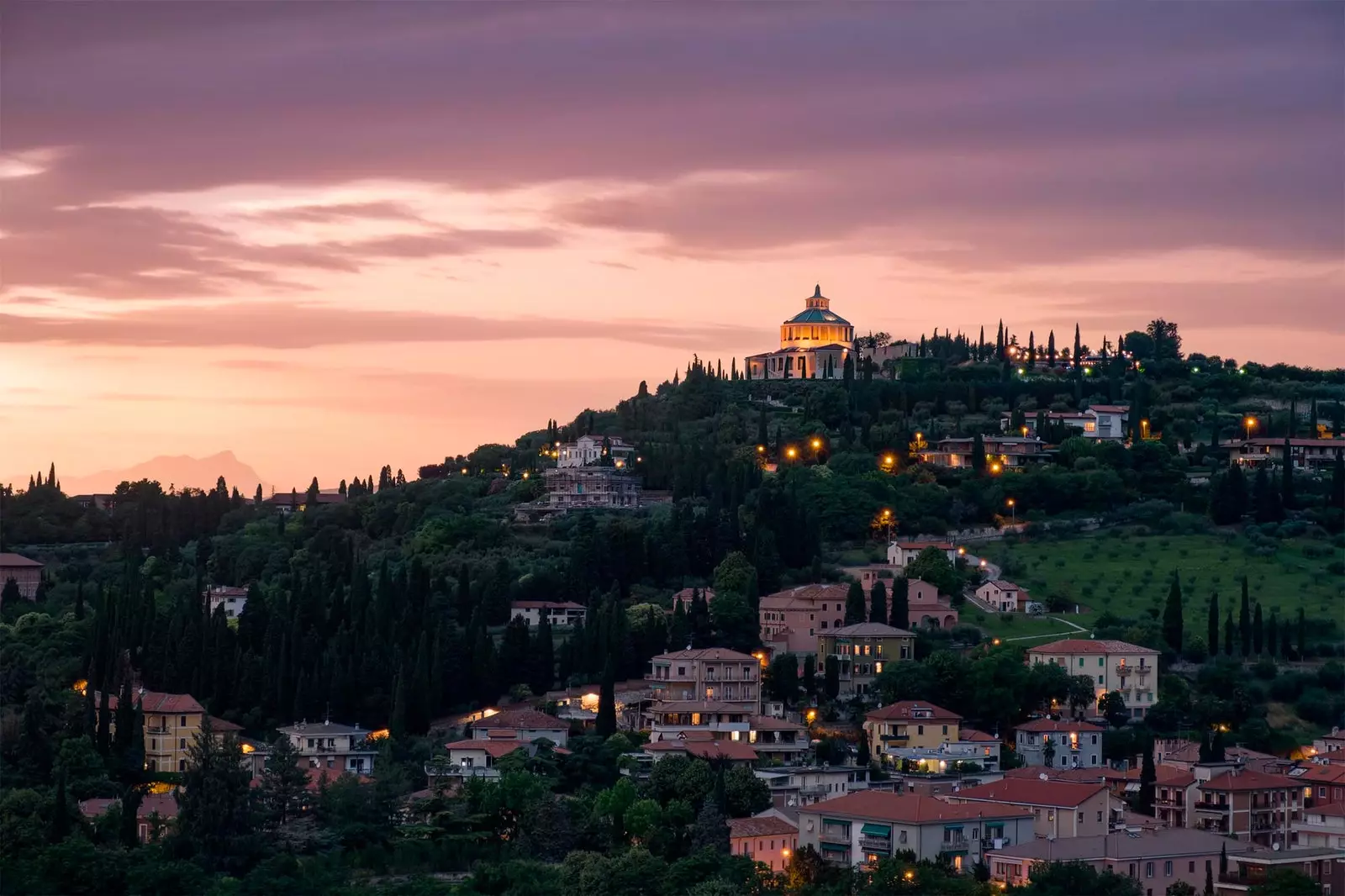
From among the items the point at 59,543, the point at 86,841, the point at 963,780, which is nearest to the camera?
the point at 86,841

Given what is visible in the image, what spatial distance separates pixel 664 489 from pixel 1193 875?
44144mm

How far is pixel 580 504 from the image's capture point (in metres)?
89.9

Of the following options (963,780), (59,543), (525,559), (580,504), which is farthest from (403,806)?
(59,543)

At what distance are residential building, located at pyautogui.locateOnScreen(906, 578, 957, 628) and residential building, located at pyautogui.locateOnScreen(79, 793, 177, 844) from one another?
2503 centimetres

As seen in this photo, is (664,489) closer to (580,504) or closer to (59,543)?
(580,504)

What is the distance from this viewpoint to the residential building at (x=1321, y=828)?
54.9 m

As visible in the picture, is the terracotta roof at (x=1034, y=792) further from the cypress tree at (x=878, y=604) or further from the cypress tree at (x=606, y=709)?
the cypress tree at (x=878, y=604)

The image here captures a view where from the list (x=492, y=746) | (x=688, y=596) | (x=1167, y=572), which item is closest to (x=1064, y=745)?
(x=688, y=596)

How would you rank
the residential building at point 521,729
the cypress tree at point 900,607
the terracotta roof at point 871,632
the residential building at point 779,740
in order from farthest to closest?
1. the cypress tree at point 900,607
2. the terracotta roof at point 871,632
3. the residential building at point 779,740
4. the residential building at point 521,729

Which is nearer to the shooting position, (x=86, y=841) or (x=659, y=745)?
(x=86, y=841)

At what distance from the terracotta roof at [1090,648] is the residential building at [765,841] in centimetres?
1571

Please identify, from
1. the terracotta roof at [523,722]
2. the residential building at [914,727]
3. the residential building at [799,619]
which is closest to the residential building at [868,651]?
the residential building at [799,619]

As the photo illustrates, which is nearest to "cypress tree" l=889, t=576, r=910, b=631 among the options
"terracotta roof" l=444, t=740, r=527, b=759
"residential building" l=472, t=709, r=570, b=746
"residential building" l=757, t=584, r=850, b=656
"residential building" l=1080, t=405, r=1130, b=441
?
"residential building" l=757, t=584, r=850, b=656

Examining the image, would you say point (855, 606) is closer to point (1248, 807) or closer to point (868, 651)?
point (868, 651)
